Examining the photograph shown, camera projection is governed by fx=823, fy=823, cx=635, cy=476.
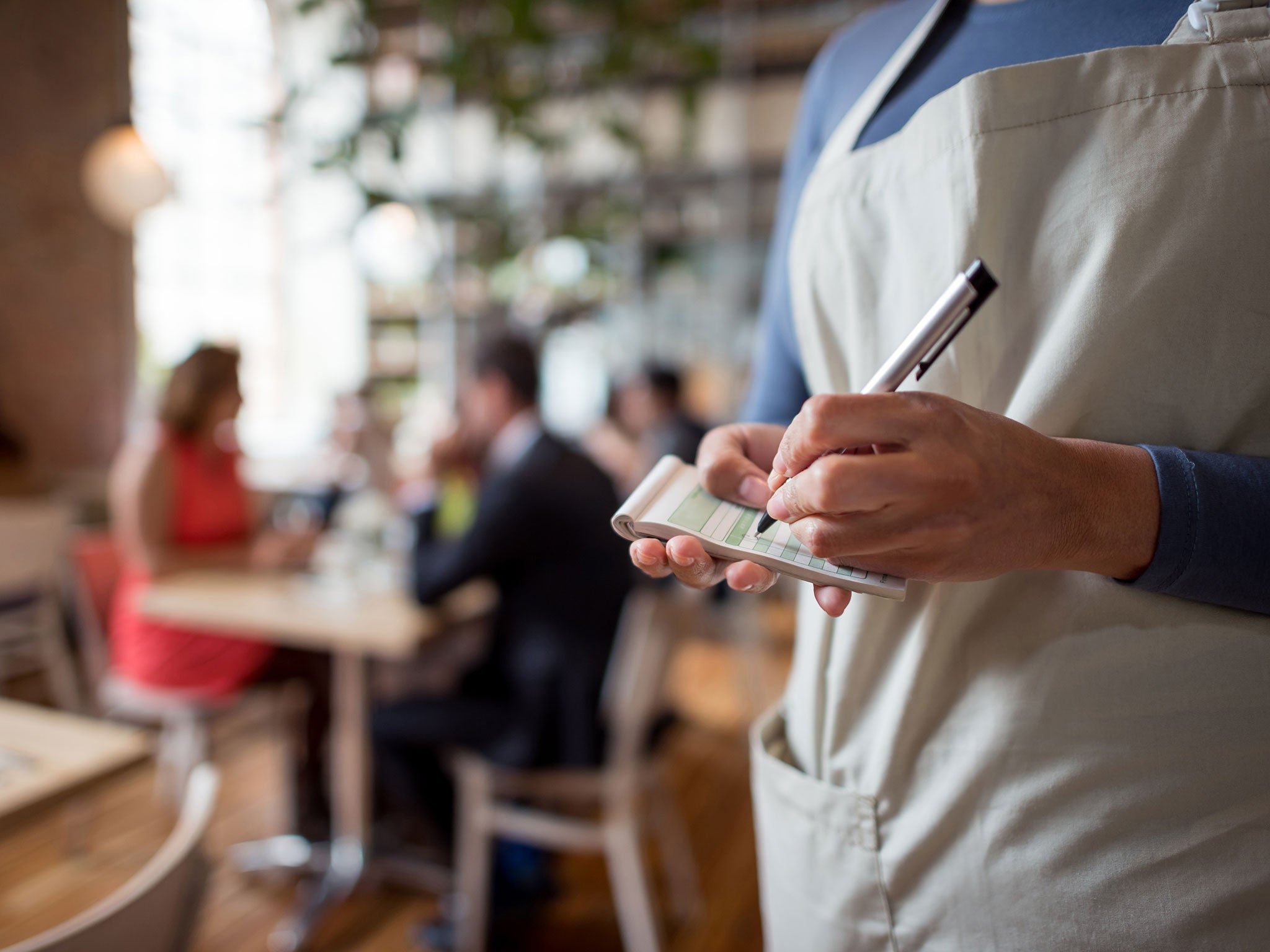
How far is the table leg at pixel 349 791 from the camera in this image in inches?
91.5

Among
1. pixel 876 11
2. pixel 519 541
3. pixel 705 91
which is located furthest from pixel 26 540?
pixel 705 91

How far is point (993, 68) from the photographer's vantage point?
0.67 metres

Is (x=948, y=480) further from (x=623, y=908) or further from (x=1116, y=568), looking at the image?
(x=623, y=908)

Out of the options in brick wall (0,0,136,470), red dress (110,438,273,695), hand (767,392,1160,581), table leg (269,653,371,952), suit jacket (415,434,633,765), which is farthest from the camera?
brick wall (0,0,136,470)

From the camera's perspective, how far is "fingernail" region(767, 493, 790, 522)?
0.52 m

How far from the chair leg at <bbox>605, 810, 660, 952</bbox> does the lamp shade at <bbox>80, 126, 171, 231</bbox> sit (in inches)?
127

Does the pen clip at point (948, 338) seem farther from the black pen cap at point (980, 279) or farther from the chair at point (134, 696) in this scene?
the chair at point (134, 696)

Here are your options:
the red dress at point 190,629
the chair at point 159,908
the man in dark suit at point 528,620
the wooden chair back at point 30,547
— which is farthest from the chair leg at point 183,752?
the chair at point 159,908

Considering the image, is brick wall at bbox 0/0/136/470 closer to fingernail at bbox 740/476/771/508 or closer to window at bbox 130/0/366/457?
window at bbox 130/0/366/457

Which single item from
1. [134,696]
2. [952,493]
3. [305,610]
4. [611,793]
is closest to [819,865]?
[952,493]

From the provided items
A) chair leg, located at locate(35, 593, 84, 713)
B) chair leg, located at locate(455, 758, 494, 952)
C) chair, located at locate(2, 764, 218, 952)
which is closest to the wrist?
chair, located at locate(2, 764, 218, 952)

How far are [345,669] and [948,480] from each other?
2.20 metres

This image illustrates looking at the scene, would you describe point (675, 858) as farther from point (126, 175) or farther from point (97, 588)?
point (126, 175)

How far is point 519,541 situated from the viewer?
7.14 ft
